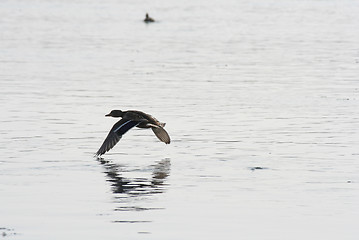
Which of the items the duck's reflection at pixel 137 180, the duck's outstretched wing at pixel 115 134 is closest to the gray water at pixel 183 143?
the duck's reflection at pixel 137 180

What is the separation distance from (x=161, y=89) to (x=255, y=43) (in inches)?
634

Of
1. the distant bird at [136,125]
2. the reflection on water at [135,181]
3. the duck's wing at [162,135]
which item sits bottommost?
the reflection on water at [135,181]

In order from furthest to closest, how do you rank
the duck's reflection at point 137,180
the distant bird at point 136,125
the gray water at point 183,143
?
1. the distant bird at point 136,125
2. the duck's reflection at point 137,180
3. the gray water at point 183,143

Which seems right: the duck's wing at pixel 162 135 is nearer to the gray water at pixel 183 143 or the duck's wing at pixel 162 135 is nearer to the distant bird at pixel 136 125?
the distant bird at pixel 136 125

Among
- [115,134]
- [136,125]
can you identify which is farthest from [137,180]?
[136,125]

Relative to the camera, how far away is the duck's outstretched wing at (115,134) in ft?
44.7

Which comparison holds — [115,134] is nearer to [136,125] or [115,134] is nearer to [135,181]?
[136,125]

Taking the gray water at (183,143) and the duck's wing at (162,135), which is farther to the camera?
the duck's wing at (162,135)

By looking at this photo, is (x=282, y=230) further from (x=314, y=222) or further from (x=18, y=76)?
(x=18, y=76)

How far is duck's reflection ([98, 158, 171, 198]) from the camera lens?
37.3 feet

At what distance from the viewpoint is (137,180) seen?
12094mm

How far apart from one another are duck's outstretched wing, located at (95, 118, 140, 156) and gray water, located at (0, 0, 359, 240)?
18cm

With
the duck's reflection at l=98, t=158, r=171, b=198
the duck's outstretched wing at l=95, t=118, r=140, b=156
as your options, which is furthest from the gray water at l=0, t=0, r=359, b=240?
the duck's outstretched wing at l=95, t=118, r=140, b=156

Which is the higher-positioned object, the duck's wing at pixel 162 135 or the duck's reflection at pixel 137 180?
the duck's wing at pixel 162 135
